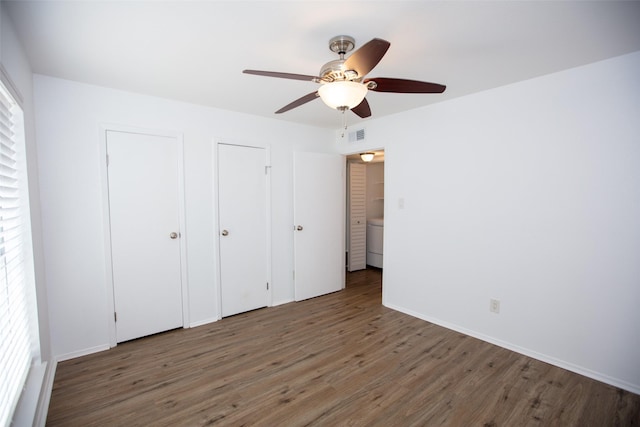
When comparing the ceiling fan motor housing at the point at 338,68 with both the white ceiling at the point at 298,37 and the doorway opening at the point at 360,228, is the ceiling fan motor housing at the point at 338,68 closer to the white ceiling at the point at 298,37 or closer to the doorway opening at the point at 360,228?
the white ceiling at the point at 298,37

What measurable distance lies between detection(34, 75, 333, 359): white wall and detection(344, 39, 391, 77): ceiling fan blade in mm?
2037

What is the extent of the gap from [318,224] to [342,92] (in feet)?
7.90

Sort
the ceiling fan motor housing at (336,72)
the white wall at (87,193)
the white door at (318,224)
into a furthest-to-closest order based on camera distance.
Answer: the white door at (318,224) < the white wall at (87,193) < the ceiling fan motor housing at (336,72)

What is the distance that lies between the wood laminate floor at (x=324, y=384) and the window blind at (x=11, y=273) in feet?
1.83

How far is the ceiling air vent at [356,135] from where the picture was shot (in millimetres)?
3731

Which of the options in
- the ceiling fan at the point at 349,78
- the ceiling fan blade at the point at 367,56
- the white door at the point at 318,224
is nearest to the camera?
the ceiling fan blade at the point at 367,56

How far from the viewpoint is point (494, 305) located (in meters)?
2.64

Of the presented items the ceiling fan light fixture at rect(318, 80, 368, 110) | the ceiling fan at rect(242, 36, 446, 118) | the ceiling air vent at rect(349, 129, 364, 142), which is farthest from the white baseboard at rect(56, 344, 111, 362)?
the ceiling air vent at rect(349, 129, 364, 142)

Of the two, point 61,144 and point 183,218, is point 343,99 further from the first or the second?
point 61,144

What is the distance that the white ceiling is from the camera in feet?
4.81

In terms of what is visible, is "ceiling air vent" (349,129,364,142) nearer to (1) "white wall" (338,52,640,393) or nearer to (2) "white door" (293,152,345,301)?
(2) "white door" (293,152,345,301)

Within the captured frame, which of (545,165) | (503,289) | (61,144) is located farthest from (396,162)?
(61,144)

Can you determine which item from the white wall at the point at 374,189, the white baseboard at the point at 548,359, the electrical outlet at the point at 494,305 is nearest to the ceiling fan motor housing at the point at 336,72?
the electrical outlet at the point at 494,305

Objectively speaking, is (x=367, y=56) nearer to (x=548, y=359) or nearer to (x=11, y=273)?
(x=11, y=273)
